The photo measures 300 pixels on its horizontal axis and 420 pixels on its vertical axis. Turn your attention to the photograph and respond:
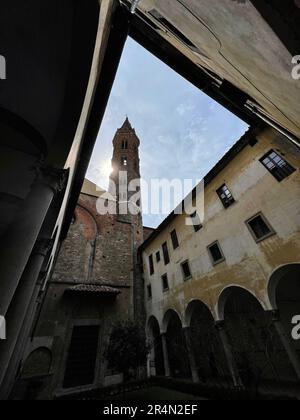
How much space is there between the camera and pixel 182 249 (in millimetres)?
12820

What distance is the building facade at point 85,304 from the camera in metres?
10.2

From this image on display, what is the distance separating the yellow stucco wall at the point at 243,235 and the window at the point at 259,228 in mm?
172

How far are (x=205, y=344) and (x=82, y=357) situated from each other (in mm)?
7477

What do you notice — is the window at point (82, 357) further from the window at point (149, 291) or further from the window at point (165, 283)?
the window at point (165, 283)

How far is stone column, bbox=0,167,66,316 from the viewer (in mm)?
2551

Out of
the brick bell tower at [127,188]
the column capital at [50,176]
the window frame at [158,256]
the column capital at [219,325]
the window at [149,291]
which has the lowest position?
the column capital at [219,325]

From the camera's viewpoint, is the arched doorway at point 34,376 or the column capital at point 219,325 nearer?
the column capital at point 219,325

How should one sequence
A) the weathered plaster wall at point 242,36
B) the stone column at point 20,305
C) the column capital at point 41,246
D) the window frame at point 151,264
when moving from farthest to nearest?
the window frame at point 151,264 → the column capital at point 41,246 → the stone column at point 20,305 → the weathered plaster wall at point 242,36

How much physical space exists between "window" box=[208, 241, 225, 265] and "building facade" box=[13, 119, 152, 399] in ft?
23.8

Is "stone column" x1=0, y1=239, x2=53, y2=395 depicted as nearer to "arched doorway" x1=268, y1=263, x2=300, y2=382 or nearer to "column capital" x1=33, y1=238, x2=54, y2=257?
"column capital" x1=33, y1=238, x2=54, y2=257

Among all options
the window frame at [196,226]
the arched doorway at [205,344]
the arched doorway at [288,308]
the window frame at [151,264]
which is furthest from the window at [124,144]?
the arched doorway at [288,308]

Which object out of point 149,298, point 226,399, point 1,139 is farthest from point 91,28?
point 149,298

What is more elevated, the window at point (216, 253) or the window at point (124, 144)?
the window at point (124, 144)

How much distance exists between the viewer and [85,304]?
12906 mm
